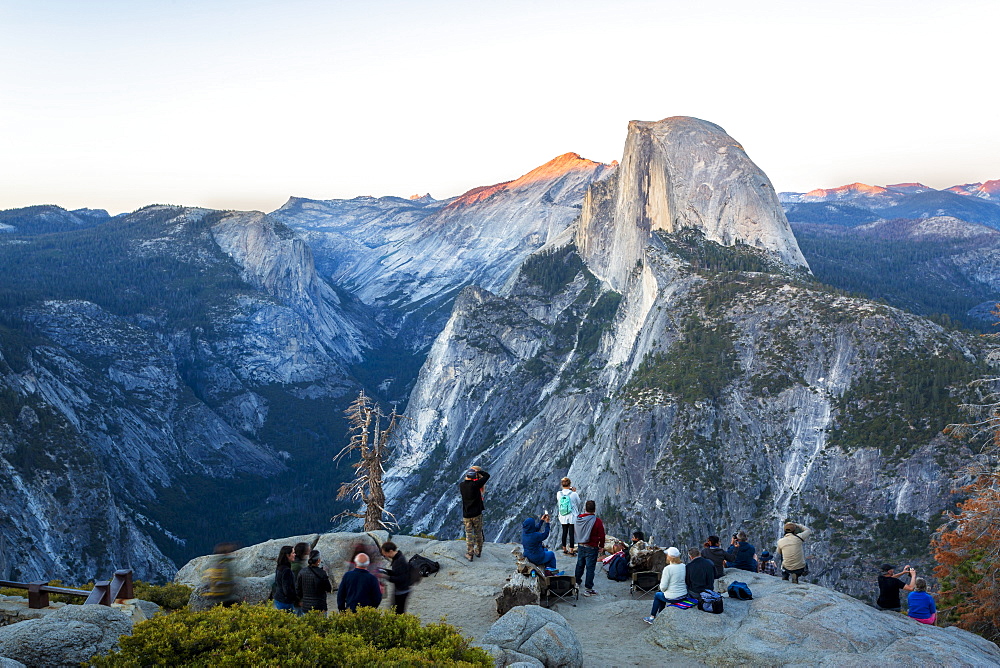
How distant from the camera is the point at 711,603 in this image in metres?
18.5

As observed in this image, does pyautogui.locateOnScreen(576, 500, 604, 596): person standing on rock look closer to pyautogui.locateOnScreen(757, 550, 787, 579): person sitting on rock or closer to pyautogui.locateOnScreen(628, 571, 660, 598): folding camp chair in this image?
pyautogui.locateOnScreen(628, 571, 660, 598): folding camp chair

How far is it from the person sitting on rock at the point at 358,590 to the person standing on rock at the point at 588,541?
813 centimetres

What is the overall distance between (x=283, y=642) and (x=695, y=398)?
7980cm

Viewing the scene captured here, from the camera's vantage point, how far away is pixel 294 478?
A: 17250 centimetres

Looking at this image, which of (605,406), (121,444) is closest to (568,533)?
(605,406)

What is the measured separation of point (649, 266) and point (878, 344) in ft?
150

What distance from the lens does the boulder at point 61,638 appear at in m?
11.8

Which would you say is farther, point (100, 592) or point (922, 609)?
point (922, 609)

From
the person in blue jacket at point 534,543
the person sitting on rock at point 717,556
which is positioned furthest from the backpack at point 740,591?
the person in blue jacket at point 534,543

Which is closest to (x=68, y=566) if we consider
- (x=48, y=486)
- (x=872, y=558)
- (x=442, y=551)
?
(x=48, y=486)

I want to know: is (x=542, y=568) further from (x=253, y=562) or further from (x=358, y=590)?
(x=253, y=562)

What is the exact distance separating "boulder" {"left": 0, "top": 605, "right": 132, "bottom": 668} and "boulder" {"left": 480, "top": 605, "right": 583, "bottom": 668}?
26.5ft

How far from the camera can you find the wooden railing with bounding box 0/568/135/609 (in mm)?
16516

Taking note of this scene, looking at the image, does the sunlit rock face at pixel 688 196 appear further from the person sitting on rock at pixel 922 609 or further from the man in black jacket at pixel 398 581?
Result: the man in black jacket at pixel 398 581
